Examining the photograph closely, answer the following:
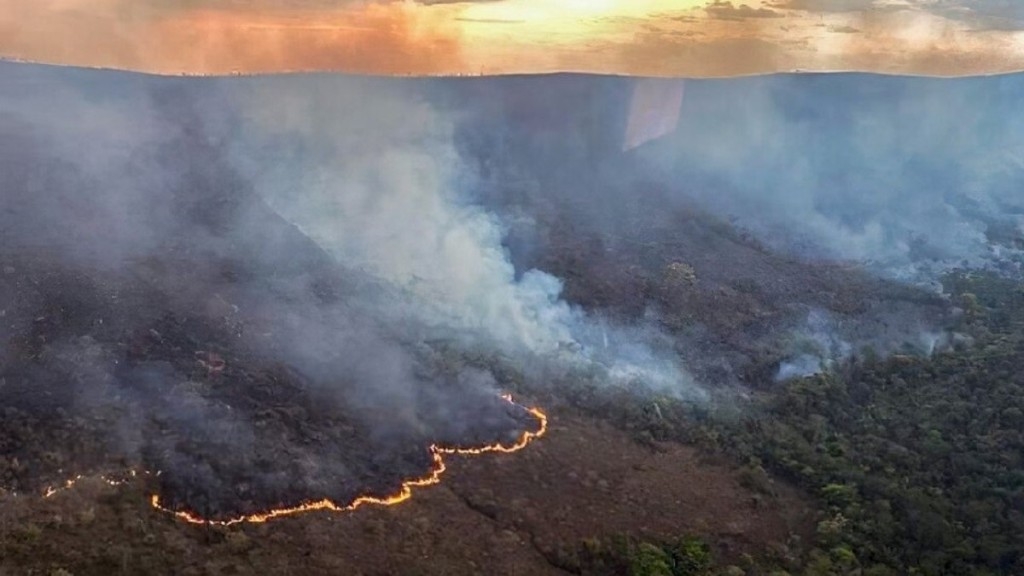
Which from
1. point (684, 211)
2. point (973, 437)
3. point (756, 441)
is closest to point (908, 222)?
point (684, 211)

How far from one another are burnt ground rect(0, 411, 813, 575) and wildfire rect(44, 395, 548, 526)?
0.12m

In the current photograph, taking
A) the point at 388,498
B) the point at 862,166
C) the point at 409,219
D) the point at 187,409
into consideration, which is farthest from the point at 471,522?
the point at 862,166

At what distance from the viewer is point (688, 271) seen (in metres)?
20.0

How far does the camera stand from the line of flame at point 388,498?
35.7ft

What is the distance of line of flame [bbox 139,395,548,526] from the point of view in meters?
10.9

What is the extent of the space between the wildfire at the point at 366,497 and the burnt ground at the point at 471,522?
12 centimetres

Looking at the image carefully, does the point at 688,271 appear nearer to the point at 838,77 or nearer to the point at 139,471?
the point at 838,77

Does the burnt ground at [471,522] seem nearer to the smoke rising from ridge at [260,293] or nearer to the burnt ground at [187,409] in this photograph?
the burnt ground at [187,409]

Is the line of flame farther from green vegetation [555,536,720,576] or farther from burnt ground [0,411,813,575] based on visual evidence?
green vegetation [555,536,720,576]

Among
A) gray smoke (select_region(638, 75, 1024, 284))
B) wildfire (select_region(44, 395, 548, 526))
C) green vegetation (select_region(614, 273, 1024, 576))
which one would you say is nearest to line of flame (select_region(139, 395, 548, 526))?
wildfire (select_region(44, 395, 548, 526))

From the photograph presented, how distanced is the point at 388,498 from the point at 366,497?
0.97ft

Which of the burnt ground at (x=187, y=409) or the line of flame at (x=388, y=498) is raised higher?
the burnt ground at (x=187, y=409)

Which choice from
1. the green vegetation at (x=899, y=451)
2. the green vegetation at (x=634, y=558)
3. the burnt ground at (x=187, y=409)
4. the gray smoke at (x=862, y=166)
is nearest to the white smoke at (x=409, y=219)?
the green vegetation at (x=899, y=451)

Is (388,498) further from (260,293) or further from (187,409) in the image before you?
(260,293)
